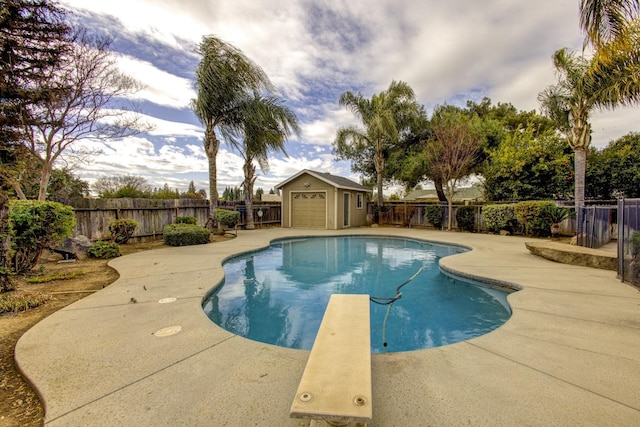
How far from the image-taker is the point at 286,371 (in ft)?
7.51

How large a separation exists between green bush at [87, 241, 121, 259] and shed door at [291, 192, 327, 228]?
9.52 meters

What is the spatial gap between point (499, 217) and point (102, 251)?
14.3 m

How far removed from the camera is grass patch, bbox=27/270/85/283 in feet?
16.2

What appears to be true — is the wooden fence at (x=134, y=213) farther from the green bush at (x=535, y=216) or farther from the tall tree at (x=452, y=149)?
the green bush at (x=535, y=216)

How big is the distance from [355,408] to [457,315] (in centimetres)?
357

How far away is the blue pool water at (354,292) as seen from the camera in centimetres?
378

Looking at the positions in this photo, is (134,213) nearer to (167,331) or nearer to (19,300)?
(19,300)

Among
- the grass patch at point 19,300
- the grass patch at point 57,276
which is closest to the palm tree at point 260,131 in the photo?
the grass patch at point 57,276

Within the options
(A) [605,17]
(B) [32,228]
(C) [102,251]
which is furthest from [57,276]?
(A) [605,17]

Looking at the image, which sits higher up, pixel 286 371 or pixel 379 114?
pixel 379 114

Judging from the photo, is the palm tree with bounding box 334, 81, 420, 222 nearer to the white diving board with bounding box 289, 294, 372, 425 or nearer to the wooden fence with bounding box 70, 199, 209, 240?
the wooden fence with bounding box 70, 199, 209, 240

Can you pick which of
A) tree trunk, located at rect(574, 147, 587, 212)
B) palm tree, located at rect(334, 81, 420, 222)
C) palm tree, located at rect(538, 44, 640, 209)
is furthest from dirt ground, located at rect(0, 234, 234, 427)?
tree trunk, located at rect(574, 147, 587, 212)

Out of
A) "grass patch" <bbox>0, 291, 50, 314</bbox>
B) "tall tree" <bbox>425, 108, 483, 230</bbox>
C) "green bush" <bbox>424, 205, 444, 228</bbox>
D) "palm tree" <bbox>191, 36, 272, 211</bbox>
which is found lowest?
"grass patch" <bbox>0, 291, 50, 314</bbox>

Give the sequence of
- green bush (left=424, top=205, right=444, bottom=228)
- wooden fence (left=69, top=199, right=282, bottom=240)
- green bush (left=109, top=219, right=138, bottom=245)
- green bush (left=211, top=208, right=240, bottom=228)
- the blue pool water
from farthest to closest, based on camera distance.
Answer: green bush (left=424, top=205, right=444, bottom=228) < green bush (left=211, top=208, right=240, bottom=228) < green bush (left=109, top=219, right=138, bottom=245) < wooden fence (left=69, top=199, right=282, bottom=240) < the blue pool water
